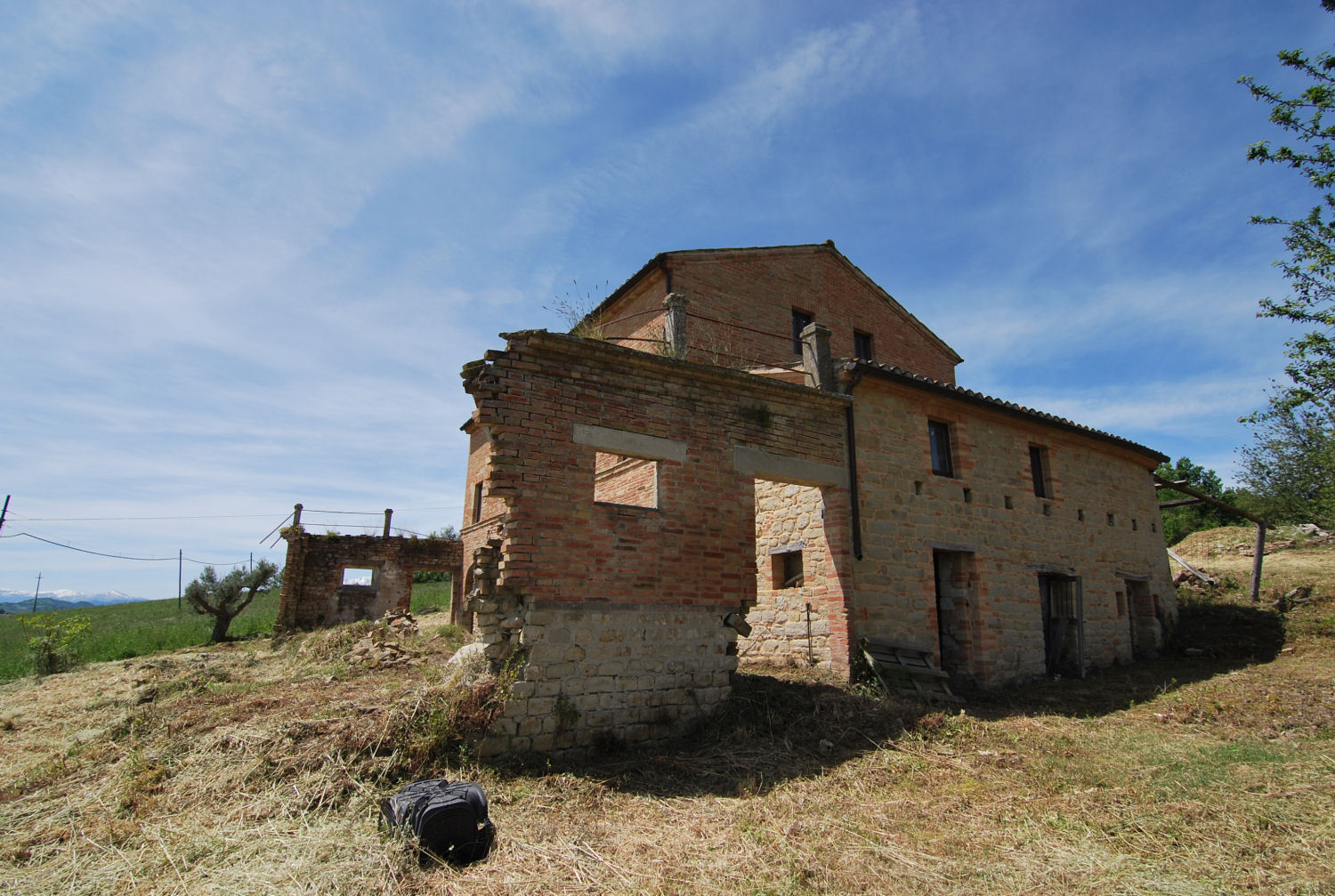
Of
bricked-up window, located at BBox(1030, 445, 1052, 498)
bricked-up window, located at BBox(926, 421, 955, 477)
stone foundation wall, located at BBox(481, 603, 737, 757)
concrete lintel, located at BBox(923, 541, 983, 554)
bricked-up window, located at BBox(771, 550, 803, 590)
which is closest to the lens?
stone foundation wall, located at BBox(481, 603, 737, 757)

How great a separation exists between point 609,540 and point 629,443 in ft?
3.82

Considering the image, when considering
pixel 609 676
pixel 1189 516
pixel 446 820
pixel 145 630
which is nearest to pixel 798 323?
pixel 609 676

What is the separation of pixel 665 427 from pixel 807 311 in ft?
30.3

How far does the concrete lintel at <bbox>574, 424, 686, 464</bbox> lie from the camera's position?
7539 mm

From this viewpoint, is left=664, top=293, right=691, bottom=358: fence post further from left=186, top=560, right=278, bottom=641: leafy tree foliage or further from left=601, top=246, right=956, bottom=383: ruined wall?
left=186, top=560, right=278, bottom=641: leafy tree foliage

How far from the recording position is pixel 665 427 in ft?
26.8

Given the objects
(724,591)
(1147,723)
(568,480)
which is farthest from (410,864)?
(1147,723)

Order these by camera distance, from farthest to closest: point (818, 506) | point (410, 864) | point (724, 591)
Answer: point (818, 506) < point (724, 591) < point (410, 864)

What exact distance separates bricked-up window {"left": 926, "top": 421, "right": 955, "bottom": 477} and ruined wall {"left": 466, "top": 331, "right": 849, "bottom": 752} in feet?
14.5

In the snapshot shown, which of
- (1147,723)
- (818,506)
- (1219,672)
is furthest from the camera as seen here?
(1219,672)

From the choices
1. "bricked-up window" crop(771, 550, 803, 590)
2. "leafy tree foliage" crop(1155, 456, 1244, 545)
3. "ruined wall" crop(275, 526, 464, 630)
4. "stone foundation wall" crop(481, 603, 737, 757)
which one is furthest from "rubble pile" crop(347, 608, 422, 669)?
"leafy tree foliage" crop(1155, 456, 1244, 545)

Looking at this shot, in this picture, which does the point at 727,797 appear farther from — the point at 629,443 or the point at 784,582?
the point at 784,582

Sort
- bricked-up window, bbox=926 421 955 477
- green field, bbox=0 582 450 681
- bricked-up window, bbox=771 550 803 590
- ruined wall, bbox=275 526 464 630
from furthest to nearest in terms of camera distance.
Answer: ruined wall, bbox=275 526 464 630, green field, bbox=0 582 450 681, bricked-up window, bbox=926 421 955 477, bricked-up window, bbox=771 550 803 590

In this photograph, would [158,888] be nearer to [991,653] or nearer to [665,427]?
[665,427]
